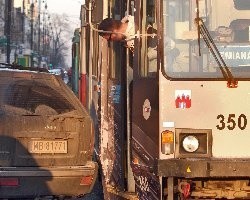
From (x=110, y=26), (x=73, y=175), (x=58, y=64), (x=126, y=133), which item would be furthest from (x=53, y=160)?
(x=58, y=64)

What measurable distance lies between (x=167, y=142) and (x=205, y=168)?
422 millimetres

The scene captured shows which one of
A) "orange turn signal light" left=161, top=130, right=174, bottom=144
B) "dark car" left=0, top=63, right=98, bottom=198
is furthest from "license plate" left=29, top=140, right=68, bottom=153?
"orange turn signal light" left=161, top=130, right=174, bottom=144

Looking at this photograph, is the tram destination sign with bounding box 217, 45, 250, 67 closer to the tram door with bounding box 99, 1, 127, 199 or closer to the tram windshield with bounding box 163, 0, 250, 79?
the tram windshield with bounding box 163, 0, 250, 79

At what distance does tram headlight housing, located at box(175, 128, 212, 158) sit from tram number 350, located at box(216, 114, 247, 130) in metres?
0.13

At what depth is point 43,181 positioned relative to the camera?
25.2ft

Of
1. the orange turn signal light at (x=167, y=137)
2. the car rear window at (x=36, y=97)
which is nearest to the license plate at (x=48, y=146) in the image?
the car rear window at (x=36, y=97)

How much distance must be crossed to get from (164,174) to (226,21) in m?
1.61

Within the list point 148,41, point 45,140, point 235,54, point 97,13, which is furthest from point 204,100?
point 45,140

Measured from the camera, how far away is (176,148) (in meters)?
6.00

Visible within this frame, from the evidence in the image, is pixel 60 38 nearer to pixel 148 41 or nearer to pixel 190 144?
pixel 148 41

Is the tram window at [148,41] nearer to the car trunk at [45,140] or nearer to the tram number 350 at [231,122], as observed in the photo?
the tram number 350 at [231,122]

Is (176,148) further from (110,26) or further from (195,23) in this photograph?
(110,26)

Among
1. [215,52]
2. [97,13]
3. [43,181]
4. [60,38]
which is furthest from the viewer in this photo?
[60,38]

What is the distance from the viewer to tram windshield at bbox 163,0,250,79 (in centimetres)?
616
